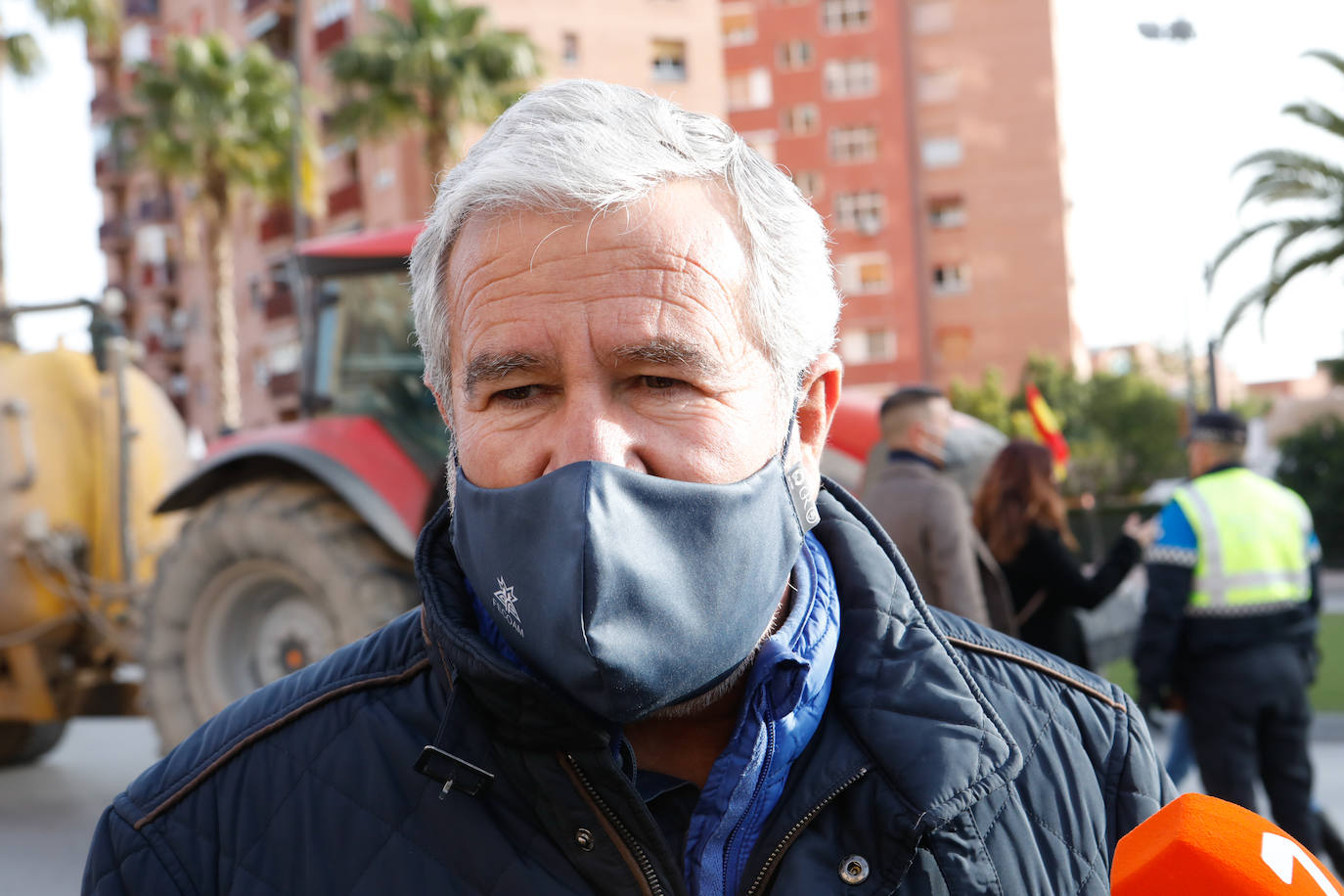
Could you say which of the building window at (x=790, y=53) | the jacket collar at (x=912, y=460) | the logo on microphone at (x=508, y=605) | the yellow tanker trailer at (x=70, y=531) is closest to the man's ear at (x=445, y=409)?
the logo on microphone at (x=508, y=605)

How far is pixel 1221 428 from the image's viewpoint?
17.3 feet

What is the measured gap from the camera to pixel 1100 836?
61.4 inches

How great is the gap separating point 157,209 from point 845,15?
27.3m

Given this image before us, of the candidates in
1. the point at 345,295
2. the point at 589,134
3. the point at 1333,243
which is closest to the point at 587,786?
the point at 589,134

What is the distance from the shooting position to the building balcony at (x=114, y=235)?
55.3 m

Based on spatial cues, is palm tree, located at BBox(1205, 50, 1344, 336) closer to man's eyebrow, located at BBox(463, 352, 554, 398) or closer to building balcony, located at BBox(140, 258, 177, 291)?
man's eyebrow, located at BBox(463, 352, 554, 398)

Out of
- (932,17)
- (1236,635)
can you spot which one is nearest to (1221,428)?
(1236,635)

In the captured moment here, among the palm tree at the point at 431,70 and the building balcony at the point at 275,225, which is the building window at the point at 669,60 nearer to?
the building balcony at the point at 275,225

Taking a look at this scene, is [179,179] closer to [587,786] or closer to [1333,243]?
[1333,243]

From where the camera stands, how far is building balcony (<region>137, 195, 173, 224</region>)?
5200 centimetres

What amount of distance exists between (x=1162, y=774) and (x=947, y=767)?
429 mm

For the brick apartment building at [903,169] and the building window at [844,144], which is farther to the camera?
the building window at [844,144]

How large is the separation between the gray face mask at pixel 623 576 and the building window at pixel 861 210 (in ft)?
161

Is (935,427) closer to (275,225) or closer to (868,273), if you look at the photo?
(275,225)
